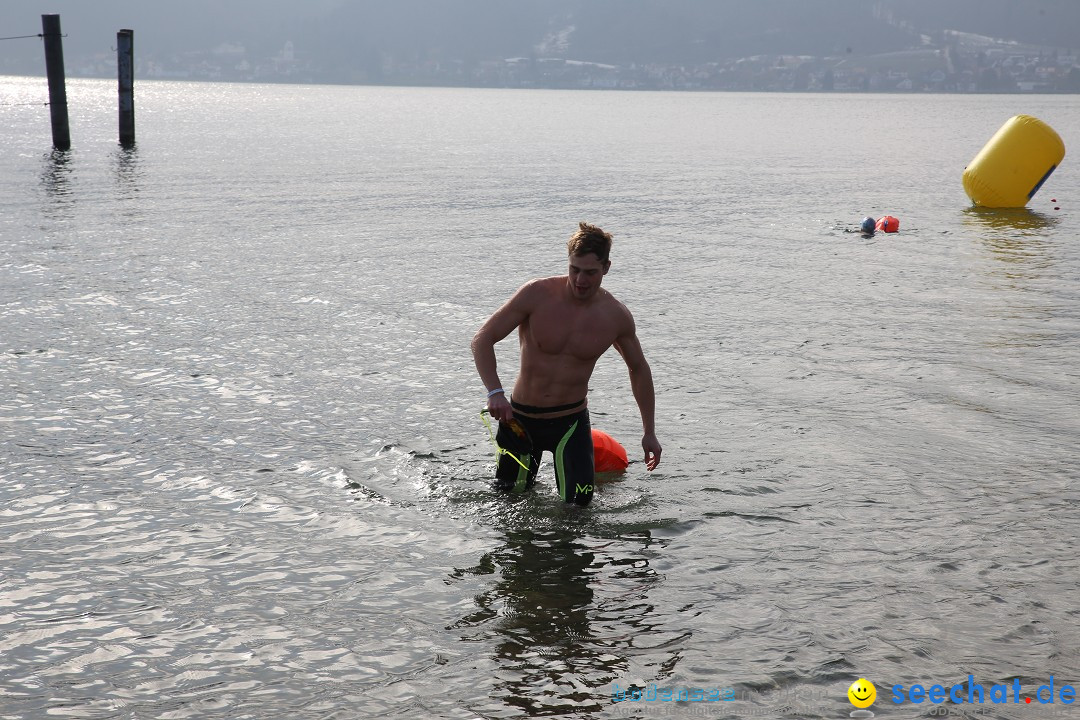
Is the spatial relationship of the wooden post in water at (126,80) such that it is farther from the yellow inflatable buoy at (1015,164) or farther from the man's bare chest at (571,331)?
the man's bare chest at (571,331)

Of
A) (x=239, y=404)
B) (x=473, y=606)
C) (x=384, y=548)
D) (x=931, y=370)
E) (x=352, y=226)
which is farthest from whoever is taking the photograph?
(x=352, y=226)

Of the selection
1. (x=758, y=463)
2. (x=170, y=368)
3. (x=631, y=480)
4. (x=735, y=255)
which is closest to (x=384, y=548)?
(x=631, y=480)

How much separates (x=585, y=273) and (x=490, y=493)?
208 centimetres

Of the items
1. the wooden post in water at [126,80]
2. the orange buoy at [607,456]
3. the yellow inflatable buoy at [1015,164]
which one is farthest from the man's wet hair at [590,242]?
the wooden post in water at [126,80]

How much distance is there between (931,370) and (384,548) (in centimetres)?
687

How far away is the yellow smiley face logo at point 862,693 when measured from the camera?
510 cm

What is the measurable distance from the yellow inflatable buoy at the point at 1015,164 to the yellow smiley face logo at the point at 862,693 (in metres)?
21.1

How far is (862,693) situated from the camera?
16.9ft

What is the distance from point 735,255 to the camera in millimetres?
18875

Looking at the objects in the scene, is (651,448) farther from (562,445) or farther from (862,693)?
(862,693)

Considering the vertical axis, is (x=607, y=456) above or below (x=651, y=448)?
below

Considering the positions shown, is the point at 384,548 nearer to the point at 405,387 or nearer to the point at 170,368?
the point at 405,387

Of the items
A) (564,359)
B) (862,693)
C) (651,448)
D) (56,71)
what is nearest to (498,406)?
(564,359)

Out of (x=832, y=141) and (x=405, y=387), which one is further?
(x=832, y=141)
